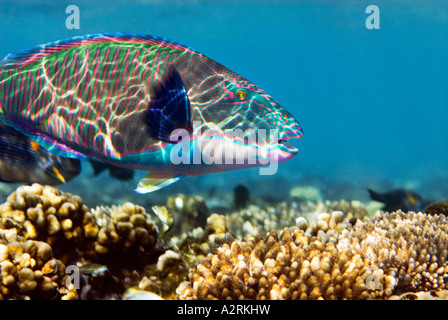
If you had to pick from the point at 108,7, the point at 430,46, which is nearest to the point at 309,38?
the point at 430,46

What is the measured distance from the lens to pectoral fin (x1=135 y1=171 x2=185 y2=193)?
7.64 ft

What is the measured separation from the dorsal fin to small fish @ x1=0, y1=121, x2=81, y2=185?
1.48 m

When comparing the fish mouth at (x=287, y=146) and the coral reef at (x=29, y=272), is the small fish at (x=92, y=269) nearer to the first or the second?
the coral reef at (x=29, y=272)

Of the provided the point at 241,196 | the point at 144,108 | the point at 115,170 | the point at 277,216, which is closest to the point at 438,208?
the point at 277,216

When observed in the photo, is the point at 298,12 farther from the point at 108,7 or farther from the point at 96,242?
the point at 96,242

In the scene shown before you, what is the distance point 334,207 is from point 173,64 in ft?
15.0

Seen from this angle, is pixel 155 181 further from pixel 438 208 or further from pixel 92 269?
pixel 438 208

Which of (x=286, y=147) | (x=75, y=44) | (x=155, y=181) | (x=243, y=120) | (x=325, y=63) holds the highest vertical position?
(x=325, y=63)

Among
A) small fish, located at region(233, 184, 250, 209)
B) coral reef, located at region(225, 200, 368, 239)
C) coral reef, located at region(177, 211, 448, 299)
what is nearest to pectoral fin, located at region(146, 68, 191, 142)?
coral reef, located at region(177, 211, 448, 299)

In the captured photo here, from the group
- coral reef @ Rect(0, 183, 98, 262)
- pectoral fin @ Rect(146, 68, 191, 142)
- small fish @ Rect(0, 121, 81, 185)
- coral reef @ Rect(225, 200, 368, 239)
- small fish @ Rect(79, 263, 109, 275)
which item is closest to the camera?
pectoral fin @ Rect(146, 68, 191, 142)

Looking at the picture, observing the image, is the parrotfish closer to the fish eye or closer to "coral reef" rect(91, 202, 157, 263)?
the fish eye

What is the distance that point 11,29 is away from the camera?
147 feet

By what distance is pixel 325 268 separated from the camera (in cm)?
237

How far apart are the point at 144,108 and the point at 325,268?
6.02 ft
